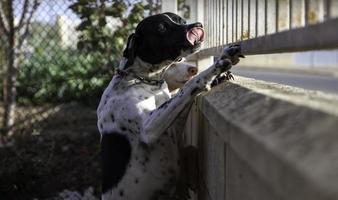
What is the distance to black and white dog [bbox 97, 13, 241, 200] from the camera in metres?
2.86

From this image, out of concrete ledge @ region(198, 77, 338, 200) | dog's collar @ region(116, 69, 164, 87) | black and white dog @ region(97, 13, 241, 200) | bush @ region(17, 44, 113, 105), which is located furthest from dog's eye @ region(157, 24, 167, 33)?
bush @ region(17, 44, 113, 105)

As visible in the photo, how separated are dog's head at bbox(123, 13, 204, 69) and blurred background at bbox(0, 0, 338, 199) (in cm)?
243

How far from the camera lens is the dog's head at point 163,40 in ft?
9.73

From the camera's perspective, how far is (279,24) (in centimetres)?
171

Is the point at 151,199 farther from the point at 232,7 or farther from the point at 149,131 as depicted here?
the point at 232,7

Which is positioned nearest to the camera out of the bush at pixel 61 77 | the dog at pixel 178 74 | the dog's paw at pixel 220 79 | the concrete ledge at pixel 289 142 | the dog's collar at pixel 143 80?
the concrete ledge at pixel 289 142

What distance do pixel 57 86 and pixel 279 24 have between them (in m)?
7.30

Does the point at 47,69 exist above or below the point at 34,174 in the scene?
above

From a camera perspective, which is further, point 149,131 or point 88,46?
point 88,46

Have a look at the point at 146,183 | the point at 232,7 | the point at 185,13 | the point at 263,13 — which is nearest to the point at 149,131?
the point at 146,183

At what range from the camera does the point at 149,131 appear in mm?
2719

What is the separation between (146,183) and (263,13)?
1238 millimetres

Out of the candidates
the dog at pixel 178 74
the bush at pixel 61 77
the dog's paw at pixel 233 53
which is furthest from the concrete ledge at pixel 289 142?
the bush at pixel 61 77

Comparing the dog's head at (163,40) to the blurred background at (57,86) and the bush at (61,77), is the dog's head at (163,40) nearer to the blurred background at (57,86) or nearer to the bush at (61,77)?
the blurred background at (57,86)
